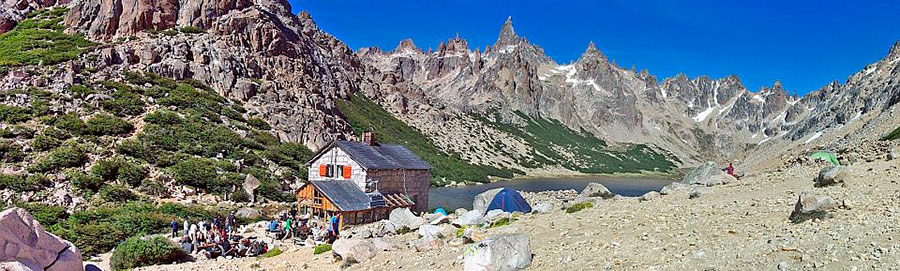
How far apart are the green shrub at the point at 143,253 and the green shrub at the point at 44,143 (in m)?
26.7

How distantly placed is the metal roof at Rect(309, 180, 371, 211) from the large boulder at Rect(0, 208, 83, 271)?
1562 centimetres

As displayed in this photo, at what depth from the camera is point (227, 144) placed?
170 ft

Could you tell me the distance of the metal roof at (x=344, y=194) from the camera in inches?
1258

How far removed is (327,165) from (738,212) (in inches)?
1099

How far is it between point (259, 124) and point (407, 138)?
72.5 m

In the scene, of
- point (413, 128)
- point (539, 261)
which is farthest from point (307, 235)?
point (413, 128)

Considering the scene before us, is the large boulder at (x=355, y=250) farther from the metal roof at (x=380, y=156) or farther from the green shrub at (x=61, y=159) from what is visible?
the green shrub at (x=61, y=159)

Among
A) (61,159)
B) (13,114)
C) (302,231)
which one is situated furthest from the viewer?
(13,114)

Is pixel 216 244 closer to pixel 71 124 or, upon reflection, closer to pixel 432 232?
pixel 432 232

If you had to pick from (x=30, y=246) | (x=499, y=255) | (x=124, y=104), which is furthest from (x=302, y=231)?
(x=124, y=104)

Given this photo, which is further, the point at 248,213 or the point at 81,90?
the point at 81,90

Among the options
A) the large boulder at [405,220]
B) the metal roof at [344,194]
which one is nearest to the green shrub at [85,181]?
the metal roof at [344,194]

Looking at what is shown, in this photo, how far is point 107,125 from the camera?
1834 inches

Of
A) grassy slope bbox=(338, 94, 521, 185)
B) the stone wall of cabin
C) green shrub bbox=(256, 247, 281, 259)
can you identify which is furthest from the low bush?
grassy slope bbox=(338, 94, 521, 185)
